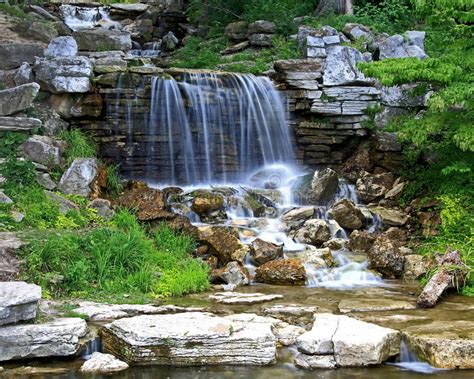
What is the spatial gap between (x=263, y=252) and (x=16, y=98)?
5739 mm

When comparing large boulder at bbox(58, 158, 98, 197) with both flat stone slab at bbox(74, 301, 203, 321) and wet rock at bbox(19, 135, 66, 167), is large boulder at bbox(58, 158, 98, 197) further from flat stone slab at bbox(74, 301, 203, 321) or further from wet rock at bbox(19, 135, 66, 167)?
flat stone slab at bbox(74, 301, 203, 321)

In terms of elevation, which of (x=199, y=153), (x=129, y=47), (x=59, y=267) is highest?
(x=129, y=47)

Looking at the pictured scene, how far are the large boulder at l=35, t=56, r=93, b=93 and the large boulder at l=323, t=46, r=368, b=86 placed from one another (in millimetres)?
5310

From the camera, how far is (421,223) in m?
11.1

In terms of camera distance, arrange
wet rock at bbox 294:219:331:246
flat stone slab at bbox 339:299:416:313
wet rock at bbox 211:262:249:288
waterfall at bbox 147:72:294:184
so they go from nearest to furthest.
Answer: flat stone slab at bbox 339:299:416:313 < wet rock at bbox 211:262:249:288 < wet rock at bbox 294:219:331:246 < waterfall at bbox 147:72:294:184

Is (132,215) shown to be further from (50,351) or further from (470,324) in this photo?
(470,324)

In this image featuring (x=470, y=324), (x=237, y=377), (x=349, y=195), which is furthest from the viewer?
(x=349, y=195)

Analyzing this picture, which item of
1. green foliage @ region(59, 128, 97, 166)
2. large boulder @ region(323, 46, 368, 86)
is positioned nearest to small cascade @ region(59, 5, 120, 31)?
green foliage @ region(59, 128, 97, 166)

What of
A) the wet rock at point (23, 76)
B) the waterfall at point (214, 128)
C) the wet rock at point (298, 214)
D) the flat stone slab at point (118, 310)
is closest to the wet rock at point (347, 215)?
the wet rock at point (298, 214)

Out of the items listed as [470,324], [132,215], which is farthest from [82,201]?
[470,324]

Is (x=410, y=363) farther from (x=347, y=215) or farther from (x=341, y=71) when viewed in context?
(x=341, y=71)

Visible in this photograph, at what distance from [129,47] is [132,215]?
8.12 m

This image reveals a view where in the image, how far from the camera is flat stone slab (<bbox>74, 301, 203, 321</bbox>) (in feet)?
22.8

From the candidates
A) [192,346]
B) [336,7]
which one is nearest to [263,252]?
[192,346]
